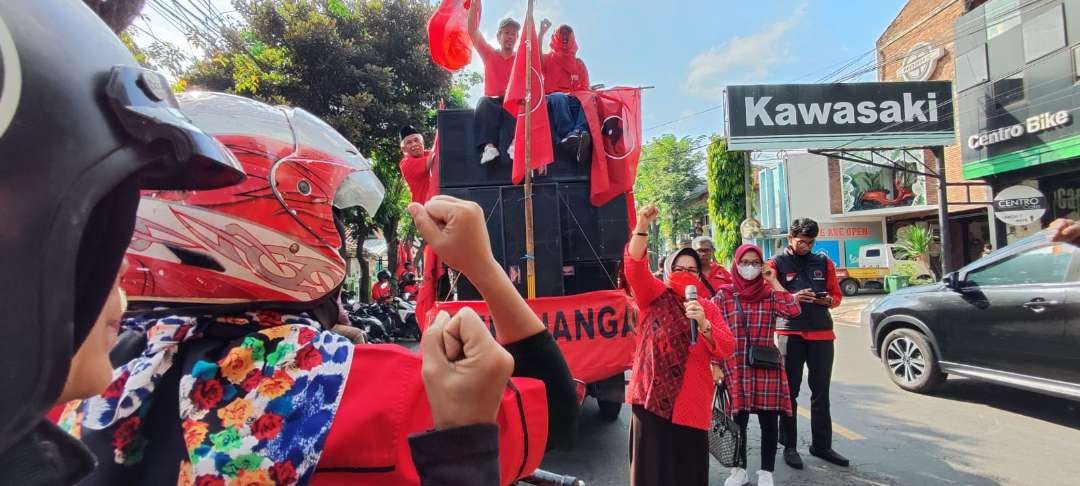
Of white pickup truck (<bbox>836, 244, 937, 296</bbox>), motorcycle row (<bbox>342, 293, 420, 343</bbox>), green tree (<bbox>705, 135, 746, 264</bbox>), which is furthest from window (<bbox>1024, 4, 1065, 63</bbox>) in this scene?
motorcycle row (<bbox>342, 293, 420, 343</bbox>)

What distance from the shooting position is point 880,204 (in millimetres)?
19922

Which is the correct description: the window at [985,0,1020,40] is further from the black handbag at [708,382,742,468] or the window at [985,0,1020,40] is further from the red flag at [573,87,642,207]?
the black handbag at [708,382,742,468]

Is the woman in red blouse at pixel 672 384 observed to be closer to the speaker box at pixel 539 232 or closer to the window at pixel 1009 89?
the speaker box at pixel 539 232

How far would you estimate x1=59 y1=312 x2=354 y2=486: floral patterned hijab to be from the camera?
842 mm

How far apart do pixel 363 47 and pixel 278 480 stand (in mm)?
9081

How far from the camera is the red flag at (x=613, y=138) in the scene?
13.9ft

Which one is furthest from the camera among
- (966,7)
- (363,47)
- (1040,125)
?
(966,7)

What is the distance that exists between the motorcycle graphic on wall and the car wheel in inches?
601

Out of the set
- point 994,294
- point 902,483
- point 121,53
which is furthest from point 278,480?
point 994,294

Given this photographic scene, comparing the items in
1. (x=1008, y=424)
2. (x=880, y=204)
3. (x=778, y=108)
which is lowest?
(x=1008, y=424)

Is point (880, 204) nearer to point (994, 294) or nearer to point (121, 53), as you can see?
point (994, 294)

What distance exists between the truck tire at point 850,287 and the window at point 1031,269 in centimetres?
1416

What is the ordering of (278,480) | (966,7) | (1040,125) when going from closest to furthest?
(278,480) < (1040,125) < (966,7)

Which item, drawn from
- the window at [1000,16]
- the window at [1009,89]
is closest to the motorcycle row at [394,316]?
the window at [1009,89]
